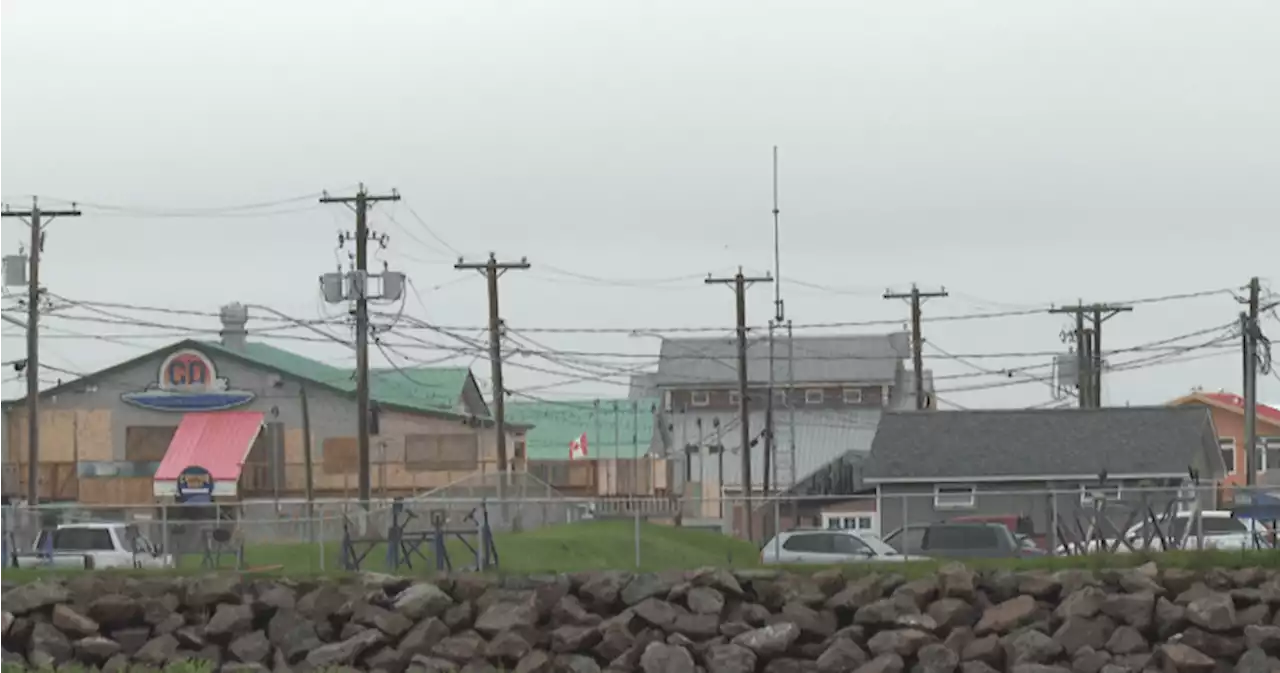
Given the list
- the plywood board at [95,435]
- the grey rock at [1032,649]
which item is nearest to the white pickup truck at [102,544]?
the grey rock at [1032,649]

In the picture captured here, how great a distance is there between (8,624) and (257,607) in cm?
334

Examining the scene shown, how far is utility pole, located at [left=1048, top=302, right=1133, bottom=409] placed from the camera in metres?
79.0

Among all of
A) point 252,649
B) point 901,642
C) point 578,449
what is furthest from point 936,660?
point 578,449

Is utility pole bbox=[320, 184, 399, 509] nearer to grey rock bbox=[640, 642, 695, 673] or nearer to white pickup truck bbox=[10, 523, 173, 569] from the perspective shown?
white pickup truck bbox=[10, 523, 173, 569]

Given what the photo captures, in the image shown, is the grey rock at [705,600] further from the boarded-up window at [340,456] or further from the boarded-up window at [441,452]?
the boarded-up window at [340,456]

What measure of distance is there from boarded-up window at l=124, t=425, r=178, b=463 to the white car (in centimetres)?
4732

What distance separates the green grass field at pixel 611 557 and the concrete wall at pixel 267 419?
26.2 metres

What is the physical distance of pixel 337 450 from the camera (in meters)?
76.8

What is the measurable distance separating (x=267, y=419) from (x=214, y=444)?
299 cm

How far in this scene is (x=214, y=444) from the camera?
246ft

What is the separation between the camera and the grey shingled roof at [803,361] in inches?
4257

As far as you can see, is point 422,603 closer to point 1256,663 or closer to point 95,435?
point 1256,663

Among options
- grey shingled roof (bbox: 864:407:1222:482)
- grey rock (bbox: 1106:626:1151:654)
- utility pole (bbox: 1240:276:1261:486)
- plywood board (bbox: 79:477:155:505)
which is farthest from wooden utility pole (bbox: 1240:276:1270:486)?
grey rock (bbox: 1106:626:1151:654)

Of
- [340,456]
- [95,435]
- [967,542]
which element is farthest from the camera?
[95,435]
